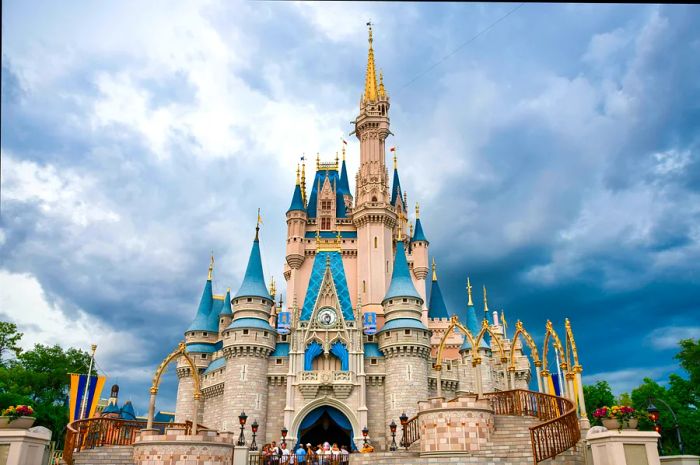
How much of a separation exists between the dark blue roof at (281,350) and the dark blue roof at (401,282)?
911 cm

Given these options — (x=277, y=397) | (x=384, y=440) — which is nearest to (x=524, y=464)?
(x=384, y=440)

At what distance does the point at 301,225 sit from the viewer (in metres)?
54.4

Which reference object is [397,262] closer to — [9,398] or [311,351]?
[311,351]

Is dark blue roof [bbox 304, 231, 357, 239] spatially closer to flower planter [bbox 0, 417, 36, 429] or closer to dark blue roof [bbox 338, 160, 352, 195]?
Result: dark blue roof [bbox 338, 160, 352, 195]

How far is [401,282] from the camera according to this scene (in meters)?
45.1

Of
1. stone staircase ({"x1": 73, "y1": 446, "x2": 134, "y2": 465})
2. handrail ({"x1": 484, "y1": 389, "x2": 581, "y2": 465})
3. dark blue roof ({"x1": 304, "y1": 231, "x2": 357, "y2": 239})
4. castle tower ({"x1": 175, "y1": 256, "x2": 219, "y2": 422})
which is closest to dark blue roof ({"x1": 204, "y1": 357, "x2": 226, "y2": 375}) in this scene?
castle tower ({"x1": 175, "y1": 256, "x2": 219, "y2": 422})

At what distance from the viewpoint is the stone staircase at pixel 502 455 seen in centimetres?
1705

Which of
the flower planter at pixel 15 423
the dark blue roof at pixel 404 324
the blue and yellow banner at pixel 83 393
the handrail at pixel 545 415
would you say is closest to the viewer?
the flower planter at pixel 15 423

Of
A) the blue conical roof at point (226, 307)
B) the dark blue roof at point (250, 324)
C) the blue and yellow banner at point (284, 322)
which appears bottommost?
the dark blue roof at point (250, 324)

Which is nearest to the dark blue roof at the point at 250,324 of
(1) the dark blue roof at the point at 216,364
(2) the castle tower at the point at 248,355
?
(2) the castle tower at the point at 248,355

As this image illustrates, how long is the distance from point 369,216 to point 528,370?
2395 centimetres

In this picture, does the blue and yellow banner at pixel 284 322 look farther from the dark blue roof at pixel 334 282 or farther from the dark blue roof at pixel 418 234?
the dark blue roof at pixel 418 234

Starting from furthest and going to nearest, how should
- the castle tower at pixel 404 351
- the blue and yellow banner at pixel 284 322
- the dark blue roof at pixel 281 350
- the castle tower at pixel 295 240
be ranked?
1. the castle tower at pixel 295 240
2. the blue and yellow banner at pixel 284 322
3. the dark blue roof at pixel 281 350
4. the castle tower at pixel 404 351

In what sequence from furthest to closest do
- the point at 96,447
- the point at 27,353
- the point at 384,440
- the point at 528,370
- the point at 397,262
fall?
the point at 528,370, the point at 27,353, the point at 397,262, the point at 384,440, the point at 96,447
